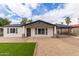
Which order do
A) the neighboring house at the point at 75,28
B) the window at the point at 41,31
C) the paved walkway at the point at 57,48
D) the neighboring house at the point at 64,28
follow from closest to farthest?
1. the paved walkway at the point at 57,48
2. the neighboring house at the point at 75,28
3. the neighboring house at the point at 64,28
4. the window at the point at 41,31

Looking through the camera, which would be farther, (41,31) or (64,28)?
(41,31)

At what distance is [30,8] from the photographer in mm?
12570

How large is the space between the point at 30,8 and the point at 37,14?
28.2 inches

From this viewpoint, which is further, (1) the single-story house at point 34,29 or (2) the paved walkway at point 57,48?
(1) the single-story house at point 34,29

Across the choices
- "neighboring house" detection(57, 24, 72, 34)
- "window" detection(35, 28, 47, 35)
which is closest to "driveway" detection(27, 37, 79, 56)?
"neighboring house" detection(57, 24, 72, 34)

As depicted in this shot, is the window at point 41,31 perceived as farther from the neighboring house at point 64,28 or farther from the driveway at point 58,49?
the neighboring house at point 64,28

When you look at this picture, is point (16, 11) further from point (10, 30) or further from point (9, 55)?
point (10, 30)

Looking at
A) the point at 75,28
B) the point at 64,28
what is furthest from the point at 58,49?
the point at 64,28

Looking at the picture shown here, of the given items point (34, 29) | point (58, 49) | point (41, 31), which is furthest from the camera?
point (34, 29)

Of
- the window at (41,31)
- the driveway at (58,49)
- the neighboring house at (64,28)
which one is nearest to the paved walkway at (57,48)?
the driveway at (58,49)

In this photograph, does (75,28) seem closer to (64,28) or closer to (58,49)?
(64,28)

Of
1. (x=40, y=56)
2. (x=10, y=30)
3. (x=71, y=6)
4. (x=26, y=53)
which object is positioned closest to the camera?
(x=40, y=56)

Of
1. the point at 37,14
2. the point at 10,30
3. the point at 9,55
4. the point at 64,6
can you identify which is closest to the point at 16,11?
the point at 37,14

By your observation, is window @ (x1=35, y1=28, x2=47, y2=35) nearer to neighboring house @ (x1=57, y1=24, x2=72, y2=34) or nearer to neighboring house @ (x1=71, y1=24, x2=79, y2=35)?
neighboring house @ (x1=57, y1=24, x2=72, y2=34)
